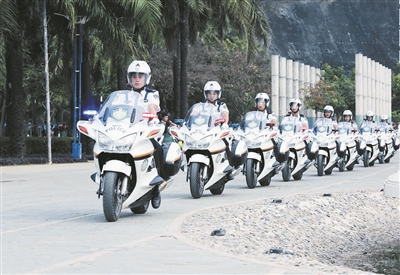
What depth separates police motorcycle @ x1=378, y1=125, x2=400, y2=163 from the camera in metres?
33.3

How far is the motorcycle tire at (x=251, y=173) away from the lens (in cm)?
1884

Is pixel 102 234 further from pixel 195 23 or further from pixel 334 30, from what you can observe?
pixel 334 30

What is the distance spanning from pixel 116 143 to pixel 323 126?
14870 millimetres

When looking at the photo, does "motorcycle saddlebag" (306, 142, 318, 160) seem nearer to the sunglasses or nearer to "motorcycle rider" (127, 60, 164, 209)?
"motorcycle rider" (127, 60, 164, 209)

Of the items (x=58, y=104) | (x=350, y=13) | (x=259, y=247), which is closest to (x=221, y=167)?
(x=259, y=247)

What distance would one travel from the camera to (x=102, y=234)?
419 inches

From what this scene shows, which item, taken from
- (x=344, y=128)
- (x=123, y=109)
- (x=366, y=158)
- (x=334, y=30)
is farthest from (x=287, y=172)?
(x=334, y=30)

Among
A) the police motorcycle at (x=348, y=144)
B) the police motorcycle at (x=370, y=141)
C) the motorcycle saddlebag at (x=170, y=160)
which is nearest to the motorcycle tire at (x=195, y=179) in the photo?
the motorcycle saddlebag at (x=170, y=160)

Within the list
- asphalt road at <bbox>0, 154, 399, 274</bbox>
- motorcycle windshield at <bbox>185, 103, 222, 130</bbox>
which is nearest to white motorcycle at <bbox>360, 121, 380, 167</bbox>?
asphalt road at <bbox>0, 154, 399, 274</bbox>

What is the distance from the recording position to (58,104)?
71125 mm

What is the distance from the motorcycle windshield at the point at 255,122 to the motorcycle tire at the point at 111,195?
25.5 feet

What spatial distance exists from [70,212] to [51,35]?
2323cm

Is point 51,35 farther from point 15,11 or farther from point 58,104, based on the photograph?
point 58,104

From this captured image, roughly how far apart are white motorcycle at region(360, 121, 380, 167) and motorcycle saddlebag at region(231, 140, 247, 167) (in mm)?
14209
